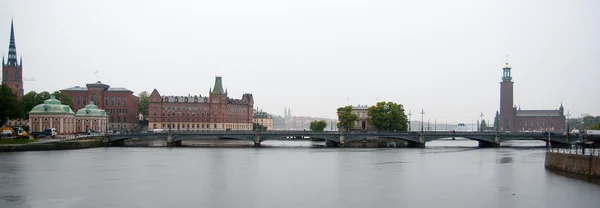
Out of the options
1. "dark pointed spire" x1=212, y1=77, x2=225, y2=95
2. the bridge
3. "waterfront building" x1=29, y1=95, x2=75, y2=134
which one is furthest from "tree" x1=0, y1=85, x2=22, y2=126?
"dark pointed spire" x1=212, y1=77, x2=225, y2=95

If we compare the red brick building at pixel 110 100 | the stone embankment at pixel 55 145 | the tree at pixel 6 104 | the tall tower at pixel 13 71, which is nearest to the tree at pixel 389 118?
the stone embankment at pixel 55 145

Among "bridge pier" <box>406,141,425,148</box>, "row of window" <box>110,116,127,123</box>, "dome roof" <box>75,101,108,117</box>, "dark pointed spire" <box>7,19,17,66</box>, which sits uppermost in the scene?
"dark pointed spire" <box>7,19,17,66</box>

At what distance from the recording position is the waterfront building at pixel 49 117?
321 ft

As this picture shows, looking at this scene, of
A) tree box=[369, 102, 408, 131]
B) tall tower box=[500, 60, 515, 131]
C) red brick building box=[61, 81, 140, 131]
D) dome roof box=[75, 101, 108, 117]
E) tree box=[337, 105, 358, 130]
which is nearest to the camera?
tree box=[369, 102, 408, 131]

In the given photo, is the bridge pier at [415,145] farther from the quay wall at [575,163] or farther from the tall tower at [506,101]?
the tall tower at [506,101]

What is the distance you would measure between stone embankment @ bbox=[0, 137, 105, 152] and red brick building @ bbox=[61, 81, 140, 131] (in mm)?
A: 60289

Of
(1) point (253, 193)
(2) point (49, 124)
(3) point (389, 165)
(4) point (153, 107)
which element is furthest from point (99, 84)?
(1) point (253, 193)

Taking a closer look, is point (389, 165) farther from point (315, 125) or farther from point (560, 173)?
point (315, 125)

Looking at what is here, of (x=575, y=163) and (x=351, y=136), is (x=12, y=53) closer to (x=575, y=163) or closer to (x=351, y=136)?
(x=351, y=136)

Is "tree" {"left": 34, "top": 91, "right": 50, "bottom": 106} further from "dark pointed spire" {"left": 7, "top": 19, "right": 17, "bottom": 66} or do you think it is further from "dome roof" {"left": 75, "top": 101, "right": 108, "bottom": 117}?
"dark pointed spire" {"left": 7, "top": 19, "right": 17, "bottom": 66}

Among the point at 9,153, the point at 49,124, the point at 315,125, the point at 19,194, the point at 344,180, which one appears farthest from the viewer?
the point at 315,125

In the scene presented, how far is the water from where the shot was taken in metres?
36.0

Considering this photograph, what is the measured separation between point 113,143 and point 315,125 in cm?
8072

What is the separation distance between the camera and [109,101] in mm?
151750
